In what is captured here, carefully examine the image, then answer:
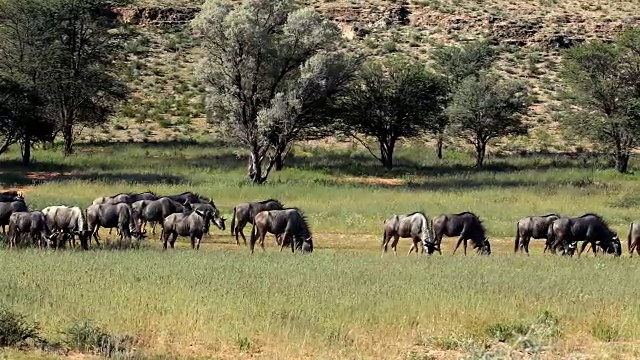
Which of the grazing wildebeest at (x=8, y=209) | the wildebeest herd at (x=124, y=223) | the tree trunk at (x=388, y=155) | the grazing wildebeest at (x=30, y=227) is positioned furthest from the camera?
the tree trunk at (x=388, y=155)

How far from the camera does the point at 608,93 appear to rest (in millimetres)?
54438

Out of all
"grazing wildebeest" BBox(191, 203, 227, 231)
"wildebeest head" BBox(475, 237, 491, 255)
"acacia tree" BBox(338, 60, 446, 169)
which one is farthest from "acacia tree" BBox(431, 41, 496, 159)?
"wildebeest head" BBox(475, 237, 491, 255)

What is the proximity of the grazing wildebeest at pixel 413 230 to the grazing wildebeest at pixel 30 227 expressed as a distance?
1040 centimetres

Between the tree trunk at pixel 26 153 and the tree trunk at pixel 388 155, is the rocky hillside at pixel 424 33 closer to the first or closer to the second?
the tree trunk at pixel 388 155

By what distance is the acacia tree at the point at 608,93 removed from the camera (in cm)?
5294

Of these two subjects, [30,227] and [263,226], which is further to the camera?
[263,226]

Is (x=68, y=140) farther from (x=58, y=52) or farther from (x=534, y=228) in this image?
(x=534, y=228)

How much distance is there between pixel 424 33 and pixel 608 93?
42019mm

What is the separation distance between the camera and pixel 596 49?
184 feet

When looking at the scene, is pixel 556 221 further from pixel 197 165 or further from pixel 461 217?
pixel 197 165

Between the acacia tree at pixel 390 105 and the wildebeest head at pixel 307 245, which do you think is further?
the acacia tree at pixel 390 105

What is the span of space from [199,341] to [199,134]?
57.8 m

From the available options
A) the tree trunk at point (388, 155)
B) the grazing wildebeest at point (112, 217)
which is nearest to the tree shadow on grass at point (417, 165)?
the tree trunk at point (388, 155)

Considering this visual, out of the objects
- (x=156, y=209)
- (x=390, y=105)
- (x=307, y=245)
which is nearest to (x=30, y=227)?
(x=156, y=209)
